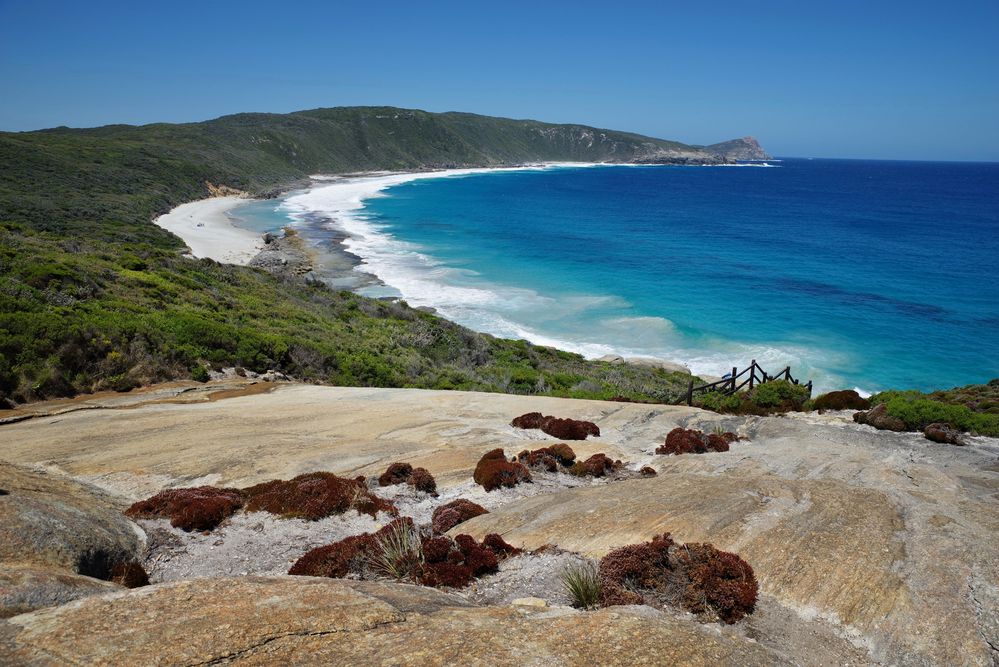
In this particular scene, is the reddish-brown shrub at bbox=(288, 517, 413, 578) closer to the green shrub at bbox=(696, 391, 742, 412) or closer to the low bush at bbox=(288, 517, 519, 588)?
the low bush at bbox=(288, 517, 519, 588)

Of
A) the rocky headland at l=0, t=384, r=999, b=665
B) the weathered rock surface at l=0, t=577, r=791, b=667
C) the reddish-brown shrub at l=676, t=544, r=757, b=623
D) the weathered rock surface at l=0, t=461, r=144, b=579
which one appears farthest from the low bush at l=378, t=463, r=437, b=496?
the reddish-brown shrub at l=676, t=544, r=757, b=623

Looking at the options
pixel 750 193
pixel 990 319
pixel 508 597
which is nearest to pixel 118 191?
pixel 508 597

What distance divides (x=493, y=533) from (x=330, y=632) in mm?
4066

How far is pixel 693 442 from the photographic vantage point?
13.8 metres

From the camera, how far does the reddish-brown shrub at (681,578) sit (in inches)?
278

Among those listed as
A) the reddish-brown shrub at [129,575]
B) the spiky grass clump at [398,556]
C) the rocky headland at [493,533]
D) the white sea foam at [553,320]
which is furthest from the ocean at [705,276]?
the reddish-brown shrub at [129,575]

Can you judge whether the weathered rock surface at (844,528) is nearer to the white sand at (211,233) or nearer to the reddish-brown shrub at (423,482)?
the reddish-brown shrub at (423,482)

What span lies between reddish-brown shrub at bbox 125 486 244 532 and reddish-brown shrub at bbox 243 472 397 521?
1.34 feet

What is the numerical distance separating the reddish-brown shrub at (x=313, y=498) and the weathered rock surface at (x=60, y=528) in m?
2.06

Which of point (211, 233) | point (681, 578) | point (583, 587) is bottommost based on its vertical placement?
point (681, 578)

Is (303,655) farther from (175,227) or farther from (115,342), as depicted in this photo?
(175,227)

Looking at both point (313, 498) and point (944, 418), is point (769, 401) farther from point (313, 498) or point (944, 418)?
point (313, 498)

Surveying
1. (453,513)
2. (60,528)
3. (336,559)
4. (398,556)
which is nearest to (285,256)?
(453,513)

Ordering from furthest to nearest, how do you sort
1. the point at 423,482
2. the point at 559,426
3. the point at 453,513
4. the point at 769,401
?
the point at 769,401
the point at 559,426
the point at 423,482
the point at 453,513
